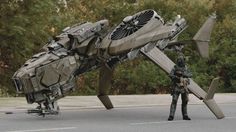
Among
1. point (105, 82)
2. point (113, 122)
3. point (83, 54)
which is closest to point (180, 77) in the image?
point (113, 122)

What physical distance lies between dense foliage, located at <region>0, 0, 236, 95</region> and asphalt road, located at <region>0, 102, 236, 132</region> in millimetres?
10578

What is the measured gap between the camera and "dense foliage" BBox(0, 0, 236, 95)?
94.7ft

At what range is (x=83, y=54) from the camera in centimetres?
1598

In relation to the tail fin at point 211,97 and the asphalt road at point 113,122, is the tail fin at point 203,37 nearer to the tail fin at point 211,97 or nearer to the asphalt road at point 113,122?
the tail fin at point 211,97

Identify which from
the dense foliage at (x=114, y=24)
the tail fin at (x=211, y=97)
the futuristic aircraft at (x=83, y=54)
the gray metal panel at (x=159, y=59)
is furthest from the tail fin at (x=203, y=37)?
the dense foliage at (x=114, y=24)

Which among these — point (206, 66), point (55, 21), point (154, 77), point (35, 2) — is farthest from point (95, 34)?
point (206, 66)

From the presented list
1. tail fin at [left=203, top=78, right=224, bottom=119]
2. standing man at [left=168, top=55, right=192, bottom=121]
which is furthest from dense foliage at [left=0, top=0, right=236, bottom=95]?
standing man at [left=168, top=55, right=192, bottom=121]

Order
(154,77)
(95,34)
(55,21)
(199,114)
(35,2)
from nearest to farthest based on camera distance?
(95,34) → (199,114) → (35,2) → (55,21) → (154,77)

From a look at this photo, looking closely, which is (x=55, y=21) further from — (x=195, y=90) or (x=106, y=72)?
(x=195, y=90)

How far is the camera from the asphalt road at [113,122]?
13672mm

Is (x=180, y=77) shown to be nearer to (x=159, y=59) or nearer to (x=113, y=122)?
(x=159, y=59)

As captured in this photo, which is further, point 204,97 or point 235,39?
point 235,39

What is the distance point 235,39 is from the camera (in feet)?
131

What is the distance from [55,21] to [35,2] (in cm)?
270
